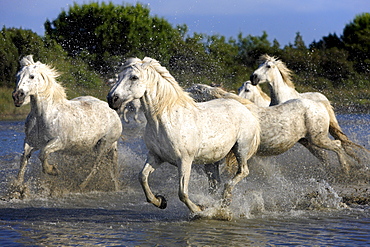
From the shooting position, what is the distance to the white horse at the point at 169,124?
A: 18.1 ft

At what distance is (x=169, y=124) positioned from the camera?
5688 mm

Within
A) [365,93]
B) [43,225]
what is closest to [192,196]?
[43,225]

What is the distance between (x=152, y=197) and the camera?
577 centimetres

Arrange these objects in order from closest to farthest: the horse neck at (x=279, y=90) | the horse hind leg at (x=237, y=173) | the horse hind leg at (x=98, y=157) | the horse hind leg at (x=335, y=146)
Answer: the horse hind leg at (x=237, y=173), the horse hind leg at (x=335, y=146), the horse hind leg at (x=98, y=157), the horse neck at (x=279, y=90)

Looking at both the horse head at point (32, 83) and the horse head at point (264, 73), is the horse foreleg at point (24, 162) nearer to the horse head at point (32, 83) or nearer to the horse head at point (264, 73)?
the horse head at point (32, 83)

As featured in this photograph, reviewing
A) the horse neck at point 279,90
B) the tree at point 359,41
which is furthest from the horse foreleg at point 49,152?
the tree at point 359,41

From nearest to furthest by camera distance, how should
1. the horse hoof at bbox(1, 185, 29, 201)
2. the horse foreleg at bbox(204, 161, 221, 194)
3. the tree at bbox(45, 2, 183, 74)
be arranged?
the horse foreleg at bbox(204, 161, 221, 194), the horse hoof at bbox(1, 185, 29, 201), the tree at bbox(45, 2, 183, 74)

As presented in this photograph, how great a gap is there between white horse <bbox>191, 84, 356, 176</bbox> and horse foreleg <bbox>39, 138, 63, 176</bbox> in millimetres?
2078

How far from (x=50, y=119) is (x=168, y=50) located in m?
23.4

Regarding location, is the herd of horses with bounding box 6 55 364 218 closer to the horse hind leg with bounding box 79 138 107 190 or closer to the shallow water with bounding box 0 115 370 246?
the horse hind leg with bounding box 79 138 107 190

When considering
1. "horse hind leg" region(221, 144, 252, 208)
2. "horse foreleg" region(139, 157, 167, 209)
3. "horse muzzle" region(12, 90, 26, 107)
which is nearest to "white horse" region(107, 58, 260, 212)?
"horse foreleg" region(139, 157, 167, 209)

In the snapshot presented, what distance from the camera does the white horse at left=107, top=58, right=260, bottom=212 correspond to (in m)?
5.53

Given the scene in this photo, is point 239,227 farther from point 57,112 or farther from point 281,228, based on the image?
point 57,112

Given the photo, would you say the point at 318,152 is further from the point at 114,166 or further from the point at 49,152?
the point at 49,152
